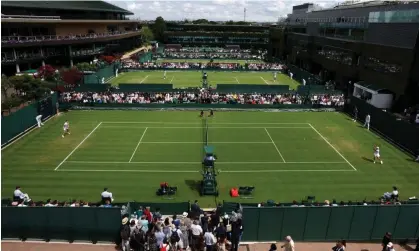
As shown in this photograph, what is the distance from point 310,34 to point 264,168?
167 ft

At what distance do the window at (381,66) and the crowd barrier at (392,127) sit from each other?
600 centimetres

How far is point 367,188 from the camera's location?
19.4 metres

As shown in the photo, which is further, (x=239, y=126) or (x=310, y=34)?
(x=310, y=34)

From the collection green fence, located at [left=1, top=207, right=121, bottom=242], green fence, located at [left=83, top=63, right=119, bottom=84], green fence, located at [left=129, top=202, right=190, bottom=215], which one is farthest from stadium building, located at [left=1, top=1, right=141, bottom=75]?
green fence, located at [left=129, top=202, right=190, bottom=215]

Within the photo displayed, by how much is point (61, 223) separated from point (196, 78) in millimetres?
44493

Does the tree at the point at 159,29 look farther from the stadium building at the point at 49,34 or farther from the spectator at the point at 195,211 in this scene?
the spectator at the point at 195,211

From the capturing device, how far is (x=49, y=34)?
209 feet

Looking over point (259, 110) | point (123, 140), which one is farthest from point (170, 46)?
point (123, 140)

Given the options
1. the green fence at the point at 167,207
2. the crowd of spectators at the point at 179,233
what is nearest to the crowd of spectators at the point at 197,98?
the green fence at the point at 167,207

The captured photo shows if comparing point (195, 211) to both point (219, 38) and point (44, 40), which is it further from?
point (219, 38)

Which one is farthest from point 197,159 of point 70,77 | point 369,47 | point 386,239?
point 369,47

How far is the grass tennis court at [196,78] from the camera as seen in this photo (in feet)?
172

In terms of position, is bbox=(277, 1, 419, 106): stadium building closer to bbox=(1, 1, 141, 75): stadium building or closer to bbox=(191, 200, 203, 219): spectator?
bbox=(191, 200, 203, 219): spectator

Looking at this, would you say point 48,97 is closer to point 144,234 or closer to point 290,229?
point 144,234
